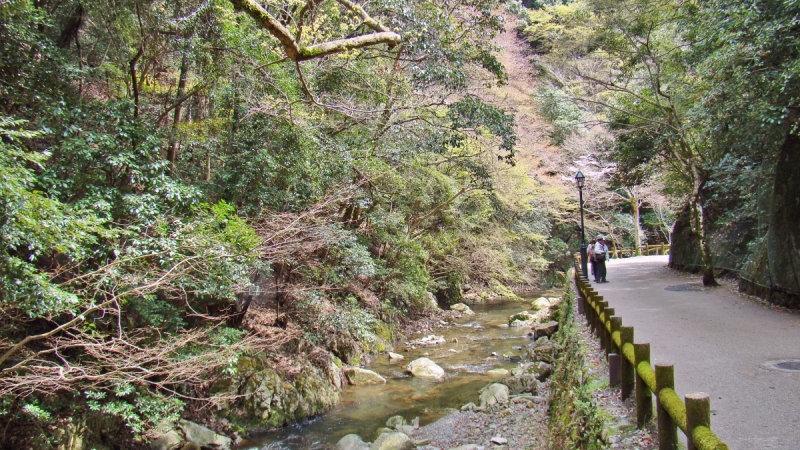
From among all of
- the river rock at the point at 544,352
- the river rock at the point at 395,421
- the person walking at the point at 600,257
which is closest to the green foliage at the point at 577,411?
the river rock at the point at 395,421

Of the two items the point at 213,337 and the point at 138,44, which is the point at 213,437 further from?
the point at 138,44

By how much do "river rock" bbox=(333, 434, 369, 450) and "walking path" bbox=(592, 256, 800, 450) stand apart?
4743mm

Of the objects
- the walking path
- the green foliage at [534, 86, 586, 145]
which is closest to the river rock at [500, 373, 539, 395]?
the walking path

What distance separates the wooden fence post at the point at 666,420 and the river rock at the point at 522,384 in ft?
24.4

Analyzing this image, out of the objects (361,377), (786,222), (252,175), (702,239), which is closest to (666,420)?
(252,175)

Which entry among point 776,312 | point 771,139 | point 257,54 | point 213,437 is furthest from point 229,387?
point 771,139

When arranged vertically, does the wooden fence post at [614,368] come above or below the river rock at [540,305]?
above

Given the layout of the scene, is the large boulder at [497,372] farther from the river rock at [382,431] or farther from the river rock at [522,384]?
the river rock at [382,431]

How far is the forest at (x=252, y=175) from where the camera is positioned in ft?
22.2

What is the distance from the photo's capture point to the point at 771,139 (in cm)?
1008

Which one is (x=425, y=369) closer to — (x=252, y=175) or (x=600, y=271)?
(x=252, y=175)

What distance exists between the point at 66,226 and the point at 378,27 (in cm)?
497

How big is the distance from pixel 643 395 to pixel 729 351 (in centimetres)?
347

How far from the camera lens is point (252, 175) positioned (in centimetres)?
977
